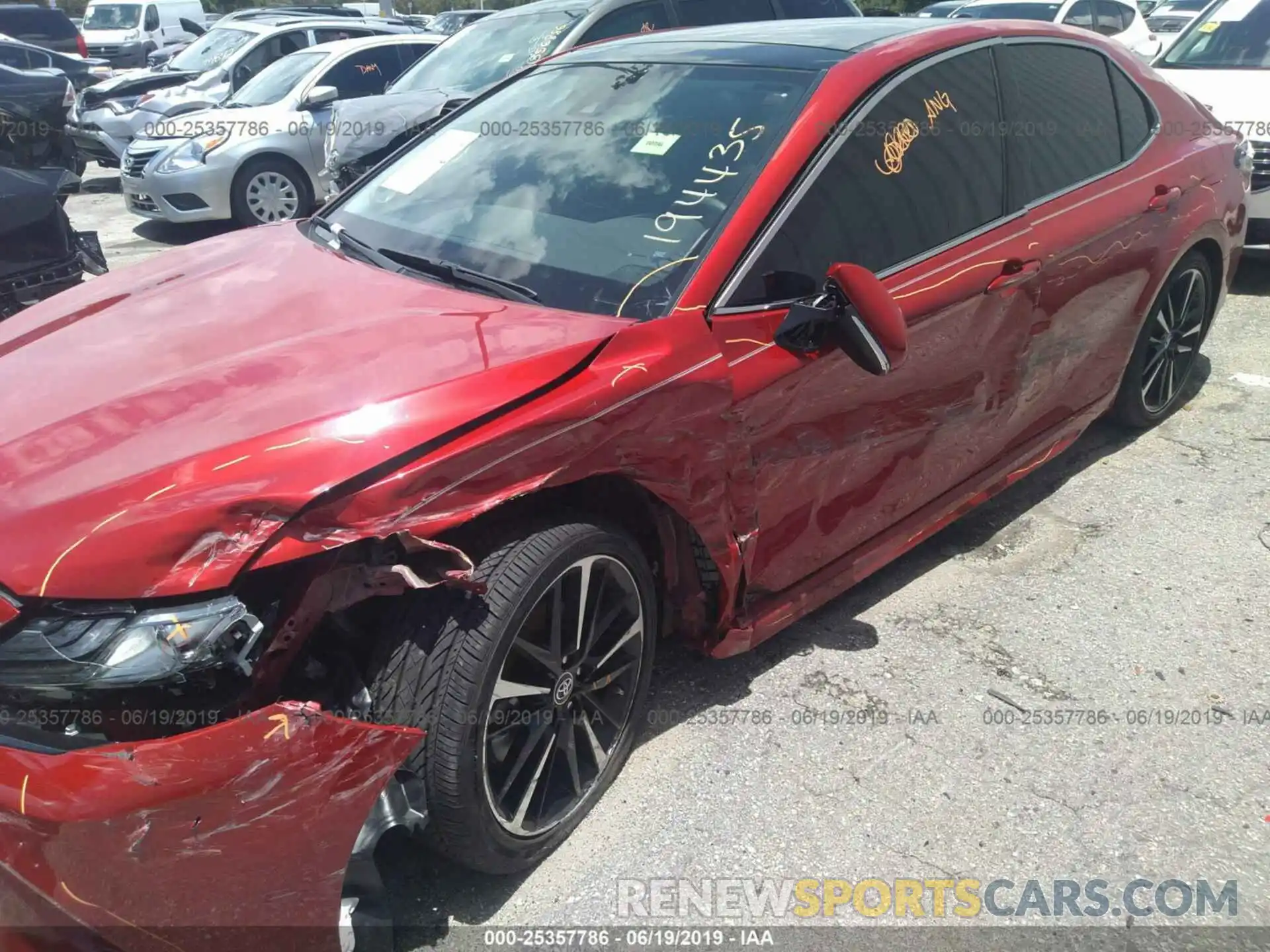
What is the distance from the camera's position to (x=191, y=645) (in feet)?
5.79

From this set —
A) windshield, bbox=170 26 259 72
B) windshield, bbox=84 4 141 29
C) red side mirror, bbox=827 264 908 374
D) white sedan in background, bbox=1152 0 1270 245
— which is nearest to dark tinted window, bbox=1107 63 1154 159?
red side mirror, bbox=827 264 908 374

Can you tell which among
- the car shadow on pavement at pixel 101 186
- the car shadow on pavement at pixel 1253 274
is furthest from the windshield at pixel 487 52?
the car shadow on pavement at pixel 101 186

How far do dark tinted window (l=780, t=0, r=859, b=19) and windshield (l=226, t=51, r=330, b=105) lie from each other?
4.32 m

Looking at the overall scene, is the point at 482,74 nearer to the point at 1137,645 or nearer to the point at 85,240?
the point at 85,240

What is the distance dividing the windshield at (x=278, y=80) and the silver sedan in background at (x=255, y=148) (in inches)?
0.5

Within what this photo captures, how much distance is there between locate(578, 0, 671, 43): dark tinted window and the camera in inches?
295

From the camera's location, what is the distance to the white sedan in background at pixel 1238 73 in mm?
6520

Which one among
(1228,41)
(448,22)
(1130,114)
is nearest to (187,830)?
(1130,114)

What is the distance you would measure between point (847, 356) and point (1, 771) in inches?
78.1

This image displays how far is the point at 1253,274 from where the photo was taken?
24.1 ft

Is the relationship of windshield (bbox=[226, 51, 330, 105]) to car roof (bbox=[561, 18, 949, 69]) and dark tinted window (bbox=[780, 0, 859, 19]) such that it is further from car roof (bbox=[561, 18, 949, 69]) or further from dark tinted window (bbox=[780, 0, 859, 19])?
car roof (bbox=[561, 18, 949, 69])

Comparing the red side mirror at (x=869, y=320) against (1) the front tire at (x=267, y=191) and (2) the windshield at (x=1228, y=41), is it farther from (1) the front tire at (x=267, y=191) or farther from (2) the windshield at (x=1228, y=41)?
(1) the front tire at (x=267, y=191)

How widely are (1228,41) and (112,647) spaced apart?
839 centimetres

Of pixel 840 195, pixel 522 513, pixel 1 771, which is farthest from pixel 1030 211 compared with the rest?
pixel 1 771
